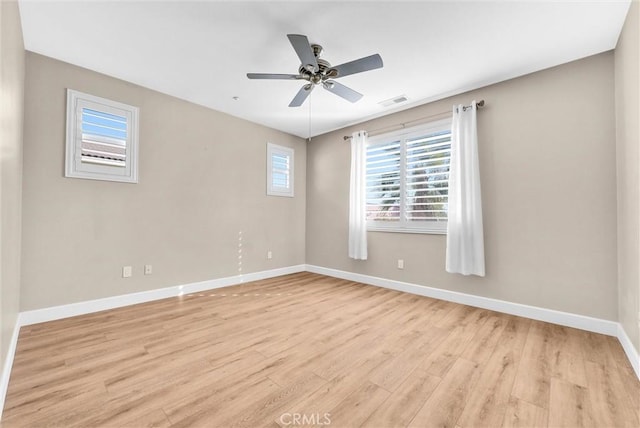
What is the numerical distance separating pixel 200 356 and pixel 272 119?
3.54m

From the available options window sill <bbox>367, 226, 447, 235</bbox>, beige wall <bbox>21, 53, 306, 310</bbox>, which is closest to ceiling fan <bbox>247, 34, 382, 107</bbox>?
beige wall <bbox>21, 53, 306, 310</bbox>

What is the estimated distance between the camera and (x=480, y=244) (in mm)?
3139

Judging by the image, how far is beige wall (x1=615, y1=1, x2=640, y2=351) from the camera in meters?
1.96

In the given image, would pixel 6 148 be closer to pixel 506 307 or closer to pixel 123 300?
pixel 123 300

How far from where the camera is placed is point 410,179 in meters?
3.92

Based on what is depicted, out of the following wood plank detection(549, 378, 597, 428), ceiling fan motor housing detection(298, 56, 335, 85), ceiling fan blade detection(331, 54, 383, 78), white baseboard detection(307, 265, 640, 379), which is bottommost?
wood plank detection(549, 378, 597, 428)

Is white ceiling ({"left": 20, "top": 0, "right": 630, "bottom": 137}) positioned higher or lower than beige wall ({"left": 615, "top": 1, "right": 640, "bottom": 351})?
higher

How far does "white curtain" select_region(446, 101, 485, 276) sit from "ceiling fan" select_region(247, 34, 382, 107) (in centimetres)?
144

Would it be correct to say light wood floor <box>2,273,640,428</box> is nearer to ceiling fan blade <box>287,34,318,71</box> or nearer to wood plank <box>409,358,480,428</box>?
wood plank <box>409,358,480,428</box>

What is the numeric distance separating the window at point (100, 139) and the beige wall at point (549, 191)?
3890mm

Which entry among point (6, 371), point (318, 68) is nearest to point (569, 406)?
point (318, 68)

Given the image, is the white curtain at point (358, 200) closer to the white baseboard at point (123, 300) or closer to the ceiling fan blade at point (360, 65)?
the white baseboard at point (123, 300)

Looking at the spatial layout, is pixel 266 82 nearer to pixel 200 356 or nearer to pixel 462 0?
pixel 462 0

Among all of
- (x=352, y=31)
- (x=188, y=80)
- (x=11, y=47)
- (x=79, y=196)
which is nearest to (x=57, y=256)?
(x=79, y=196)
